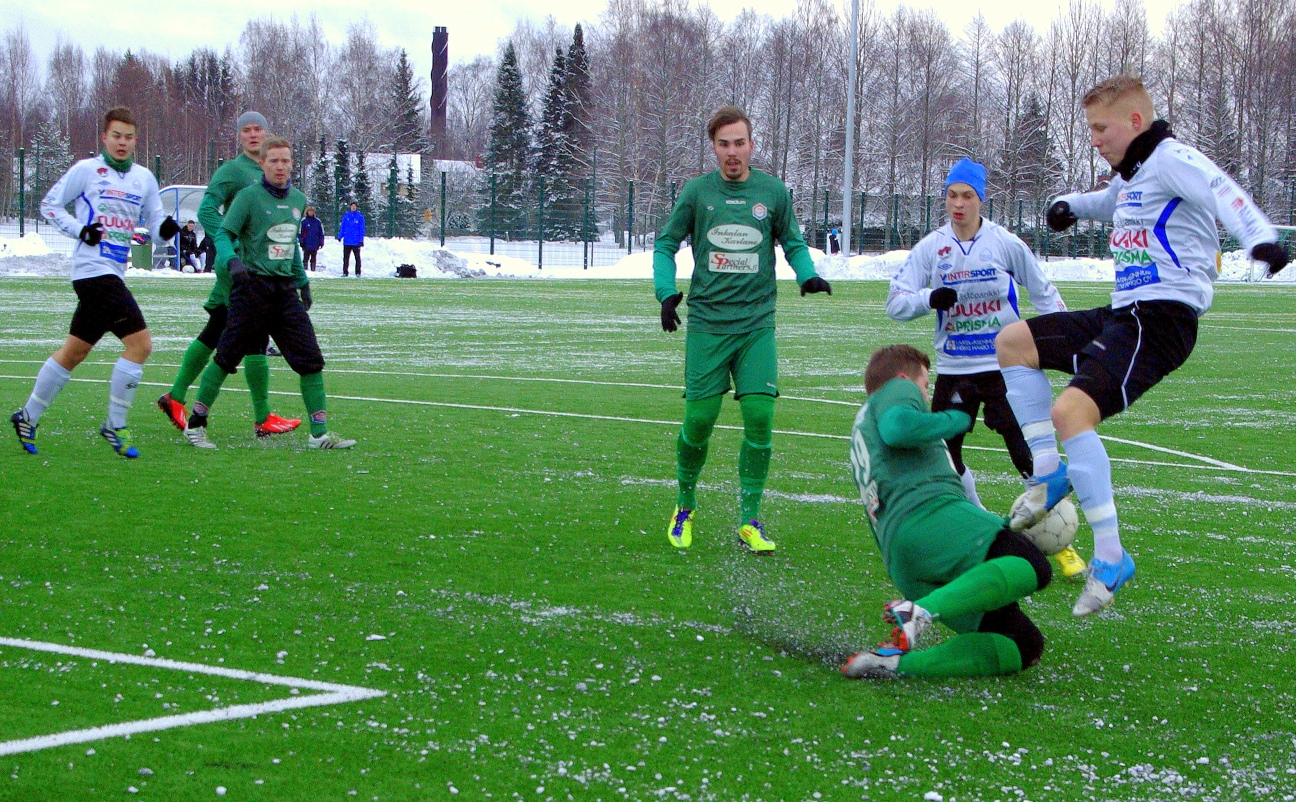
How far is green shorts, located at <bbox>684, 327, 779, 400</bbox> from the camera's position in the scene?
6.51m

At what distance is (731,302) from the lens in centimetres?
657

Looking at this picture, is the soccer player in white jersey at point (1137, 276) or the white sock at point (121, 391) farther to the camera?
the white sock at point (121, 391)

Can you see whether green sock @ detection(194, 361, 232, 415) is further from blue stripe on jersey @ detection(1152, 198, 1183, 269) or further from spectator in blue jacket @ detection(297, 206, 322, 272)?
spectator in blue jacket @ detection(297, 206, 322, 272)

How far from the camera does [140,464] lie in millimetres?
8125

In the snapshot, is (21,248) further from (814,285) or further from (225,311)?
(814,285)

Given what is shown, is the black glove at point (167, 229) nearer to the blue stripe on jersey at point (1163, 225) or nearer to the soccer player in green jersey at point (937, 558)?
the soccer player in green jersey at point (937, 558)

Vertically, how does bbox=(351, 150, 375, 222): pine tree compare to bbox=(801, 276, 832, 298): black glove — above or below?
above

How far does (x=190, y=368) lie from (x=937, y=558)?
22.6ft

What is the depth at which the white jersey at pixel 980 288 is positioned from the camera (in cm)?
670

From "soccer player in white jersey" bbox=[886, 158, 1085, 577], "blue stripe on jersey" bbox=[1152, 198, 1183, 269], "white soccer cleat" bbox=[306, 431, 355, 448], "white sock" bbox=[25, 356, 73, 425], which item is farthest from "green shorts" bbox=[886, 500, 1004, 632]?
"white sock" bbox=[25, 356, 73, 425]

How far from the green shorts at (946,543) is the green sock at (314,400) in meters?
5.44

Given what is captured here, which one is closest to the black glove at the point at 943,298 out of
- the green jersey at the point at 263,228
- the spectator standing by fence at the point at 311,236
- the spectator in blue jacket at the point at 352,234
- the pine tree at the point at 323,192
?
the green jersey at the point at 263,228

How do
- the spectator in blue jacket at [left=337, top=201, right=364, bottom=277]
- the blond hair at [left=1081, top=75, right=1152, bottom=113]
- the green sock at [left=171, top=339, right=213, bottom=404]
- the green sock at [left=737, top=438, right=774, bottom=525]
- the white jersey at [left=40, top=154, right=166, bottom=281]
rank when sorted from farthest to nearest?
the spectator in blue jacket at [left=337, top=201, right=364, bottom=277] → the green sock at [left=171, top=339, right=213, bottom=404] → the white jersey at [left=40, top=154, right=166, bottom=281] → the green sock at [left=737, top=438, right=774, bottom=525] → the blond hair at [left=1081, top=75, right=1152, bottom=113]

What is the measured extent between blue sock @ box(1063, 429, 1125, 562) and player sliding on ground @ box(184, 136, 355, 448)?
5385 mm
